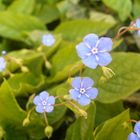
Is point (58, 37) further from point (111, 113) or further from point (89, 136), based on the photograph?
point (89, 136)

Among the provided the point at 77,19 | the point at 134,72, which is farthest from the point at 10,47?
the point at 134,72

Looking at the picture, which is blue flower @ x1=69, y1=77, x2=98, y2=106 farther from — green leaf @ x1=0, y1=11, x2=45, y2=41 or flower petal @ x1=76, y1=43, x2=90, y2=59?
green leaf @ x1=0, y1=11, x2=45, y2=41

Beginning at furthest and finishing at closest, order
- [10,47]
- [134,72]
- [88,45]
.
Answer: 1. [10,47]
2. [134,72]
3. [88,45]

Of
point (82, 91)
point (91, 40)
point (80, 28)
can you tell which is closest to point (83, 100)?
point (82, 91)

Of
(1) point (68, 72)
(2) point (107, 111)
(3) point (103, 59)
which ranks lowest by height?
(2) point (107, 111)

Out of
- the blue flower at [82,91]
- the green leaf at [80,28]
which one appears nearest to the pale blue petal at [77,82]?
the blue flower at [82,91]

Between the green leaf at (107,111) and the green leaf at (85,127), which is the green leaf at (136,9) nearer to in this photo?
the green leaf at (107,111)

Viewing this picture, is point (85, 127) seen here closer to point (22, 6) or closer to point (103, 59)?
point (103, 59)
